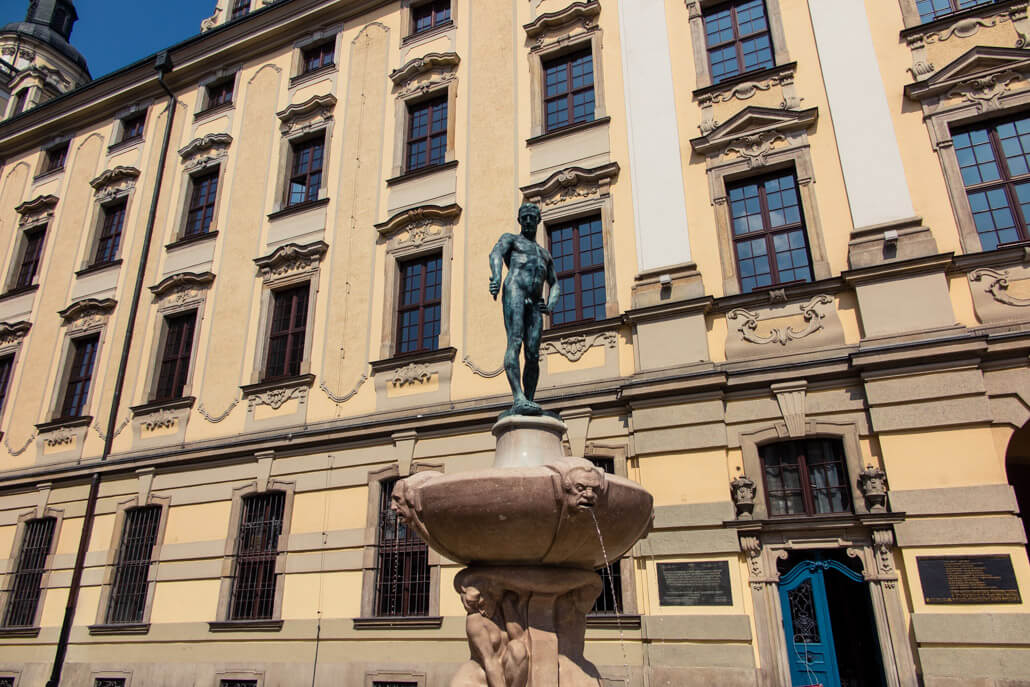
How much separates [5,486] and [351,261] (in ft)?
→ 33.6

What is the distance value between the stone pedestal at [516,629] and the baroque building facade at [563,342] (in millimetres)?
3192

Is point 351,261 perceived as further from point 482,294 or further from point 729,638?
point 729,638

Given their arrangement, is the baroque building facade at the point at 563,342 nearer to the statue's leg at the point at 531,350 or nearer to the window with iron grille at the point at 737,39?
the window with iron grille at the point at 737,39

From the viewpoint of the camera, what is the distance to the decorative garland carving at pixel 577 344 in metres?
11.4

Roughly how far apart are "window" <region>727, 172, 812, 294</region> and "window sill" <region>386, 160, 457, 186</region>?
545 cm

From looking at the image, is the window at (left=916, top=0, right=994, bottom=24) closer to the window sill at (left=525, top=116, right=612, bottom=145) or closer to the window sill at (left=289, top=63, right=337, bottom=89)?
the window sill at (left=525, top=116, right=612, bottom=145)

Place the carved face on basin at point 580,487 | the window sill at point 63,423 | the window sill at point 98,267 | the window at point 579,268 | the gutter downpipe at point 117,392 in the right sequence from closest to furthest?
the carved face on basin at point 580,487 → the window at point 579,268 → the gutter downpipe at point 117,392 → the window sill at point 63,423 → the window sill at point 98,267

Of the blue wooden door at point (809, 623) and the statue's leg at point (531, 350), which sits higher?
the statue's leg at point (531, 350)

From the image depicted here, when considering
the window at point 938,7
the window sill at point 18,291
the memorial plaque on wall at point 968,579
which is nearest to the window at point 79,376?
the window sill at point 18,291

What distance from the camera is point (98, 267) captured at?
703 inches

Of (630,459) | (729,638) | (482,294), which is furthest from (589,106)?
(729,638)

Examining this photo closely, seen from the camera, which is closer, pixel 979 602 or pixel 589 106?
pixel 979 602

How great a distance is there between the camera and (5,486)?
1666cm

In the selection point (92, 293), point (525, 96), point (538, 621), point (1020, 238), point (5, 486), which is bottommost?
point (538, 621)
